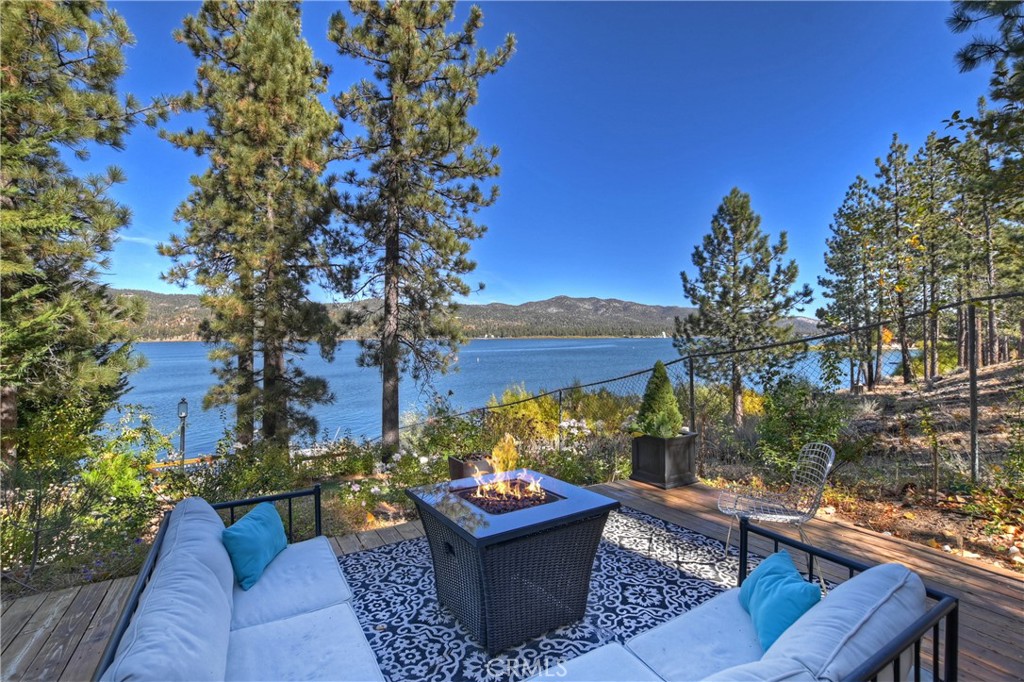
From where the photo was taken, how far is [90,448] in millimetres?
5070

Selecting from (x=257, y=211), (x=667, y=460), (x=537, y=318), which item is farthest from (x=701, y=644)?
(x=537, y=318)

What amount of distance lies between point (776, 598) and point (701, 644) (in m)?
0.32

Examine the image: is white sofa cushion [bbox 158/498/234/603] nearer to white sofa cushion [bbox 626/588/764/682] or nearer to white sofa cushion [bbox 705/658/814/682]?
white sofa cushion [bbox 626/588/764/682]

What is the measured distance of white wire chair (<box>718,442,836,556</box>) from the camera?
263 centimetres

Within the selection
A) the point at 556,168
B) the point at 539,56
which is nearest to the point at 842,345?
the point at 539,56

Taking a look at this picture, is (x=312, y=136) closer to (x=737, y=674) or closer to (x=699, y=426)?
(x=699, y=426)

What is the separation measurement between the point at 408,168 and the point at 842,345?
6911 millimetres

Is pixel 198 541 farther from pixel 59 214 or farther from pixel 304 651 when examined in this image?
pixel 59 214

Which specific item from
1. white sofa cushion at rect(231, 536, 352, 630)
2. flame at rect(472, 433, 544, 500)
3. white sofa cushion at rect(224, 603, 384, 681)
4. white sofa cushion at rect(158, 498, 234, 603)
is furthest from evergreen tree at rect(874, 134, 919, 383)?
white sofa cushion at rect(158, 498, 234, 603)

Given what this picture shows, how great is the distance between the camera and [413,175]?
7852mm

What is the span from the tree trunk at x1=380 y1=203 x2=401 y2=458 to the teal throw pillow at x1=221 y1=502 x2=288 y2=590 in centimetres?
543

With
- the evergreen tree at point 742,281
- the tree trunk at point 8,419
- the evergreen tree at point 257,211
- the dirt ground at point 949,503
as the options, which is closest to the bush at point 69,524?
the tree trunk at point 8,419

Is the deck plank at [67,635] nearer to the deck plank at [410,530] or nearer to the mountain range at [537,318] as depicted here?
the deck plank at [410,530]

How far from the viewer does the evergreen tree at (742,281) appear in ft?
43.4
